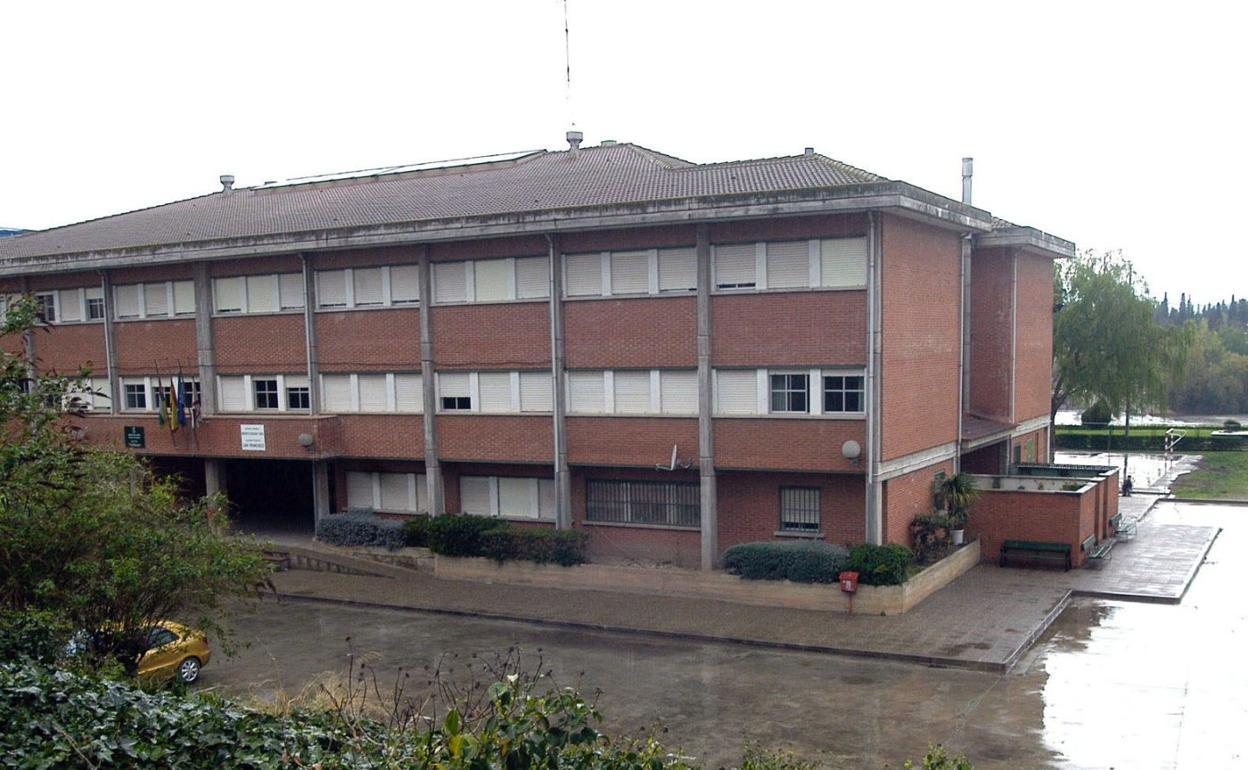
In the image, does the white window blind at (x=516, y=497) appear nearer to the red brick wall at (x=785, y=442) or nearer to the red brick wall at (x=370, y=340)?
the red brick wall at (x=370, y=340)

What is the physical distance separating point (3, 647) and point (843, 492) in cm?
1746

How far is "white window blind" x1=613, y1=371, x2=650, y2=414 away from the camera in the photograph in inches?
999

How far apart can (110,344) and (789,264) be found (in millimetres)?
21476

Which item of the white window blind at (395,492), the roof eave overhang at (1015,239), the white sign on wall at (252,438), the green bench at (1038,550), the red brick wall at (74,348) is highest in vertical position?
the roof eave overhang at (1015,239)

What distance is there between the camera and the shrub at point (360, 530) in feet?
92.0

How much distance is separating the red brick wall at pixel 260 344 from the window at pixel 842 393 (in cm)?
1485

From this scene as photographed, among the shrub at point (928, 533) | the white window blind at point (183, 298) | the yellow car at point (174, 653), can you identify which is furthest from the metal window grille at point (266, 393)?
the shrub at point (928, 533)

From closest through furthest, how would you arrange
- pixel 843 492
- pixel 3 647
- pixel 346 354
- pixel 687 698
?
pixel 3 647, pixel 687 698, pixel 843 492, pixel 346 354

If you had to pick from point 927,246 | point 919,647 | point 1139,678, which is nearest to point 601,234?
point 927,246

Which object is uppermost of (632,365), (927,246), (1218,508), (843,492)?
(927,246)

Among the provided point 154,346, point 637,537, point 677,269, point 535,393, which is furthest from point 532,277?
point 154,346

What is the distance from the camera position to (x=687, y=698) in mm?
17219

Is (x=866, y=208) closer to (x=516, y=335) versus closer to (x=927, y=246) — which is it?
(x=927, y=246)

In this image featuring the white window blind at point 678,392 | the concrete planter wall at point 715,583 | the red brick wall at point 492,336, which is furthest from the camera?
the red brick wall at point 492,336
